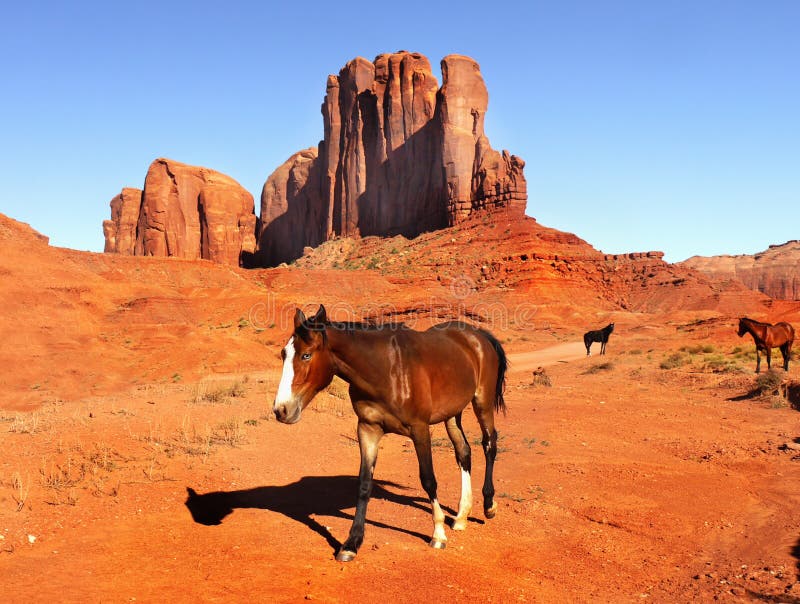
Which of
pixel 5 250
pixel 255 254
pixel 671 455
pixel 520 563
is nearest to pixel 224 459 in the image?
pixel 520 563

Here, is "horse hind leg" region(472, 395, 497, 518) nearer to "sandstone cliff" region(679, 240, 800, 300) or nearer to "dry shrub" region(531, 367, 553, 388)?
"dry shrub" region(531, 367, 553, 388)

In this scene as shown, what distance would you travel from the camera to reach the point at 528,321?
54062mm

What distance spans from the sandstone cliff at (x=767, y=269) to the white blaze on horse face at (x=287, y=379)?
454 ft

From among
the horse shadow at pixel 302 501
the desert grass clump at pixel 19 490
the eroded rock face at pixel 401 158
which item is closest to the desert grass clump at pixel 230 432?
the horse shadow at pixel 302 501

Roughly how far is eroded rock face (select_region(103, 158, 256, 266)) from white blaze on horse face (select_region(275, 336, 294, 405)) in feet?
360

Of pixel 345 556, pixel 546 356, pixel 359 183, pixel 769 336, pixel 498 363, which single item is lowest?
pixel 546 356

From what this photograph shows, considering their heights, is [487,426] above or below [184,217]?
below

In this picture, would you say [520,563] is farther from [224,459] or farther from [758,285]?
[758,285]

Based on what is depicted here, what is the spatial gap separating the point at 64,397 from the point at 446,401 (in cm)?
2140

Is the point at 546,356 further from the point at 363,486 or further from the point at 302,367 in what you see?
the point at 302,367

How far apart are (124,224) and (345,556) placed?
413ft

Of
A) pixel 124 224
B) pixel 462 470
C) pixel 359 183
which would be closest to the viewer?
pixel 462 470

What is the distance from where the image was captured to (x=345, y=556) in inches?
205

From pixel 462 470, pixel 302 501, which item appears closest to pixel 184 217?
pixel 302 501
